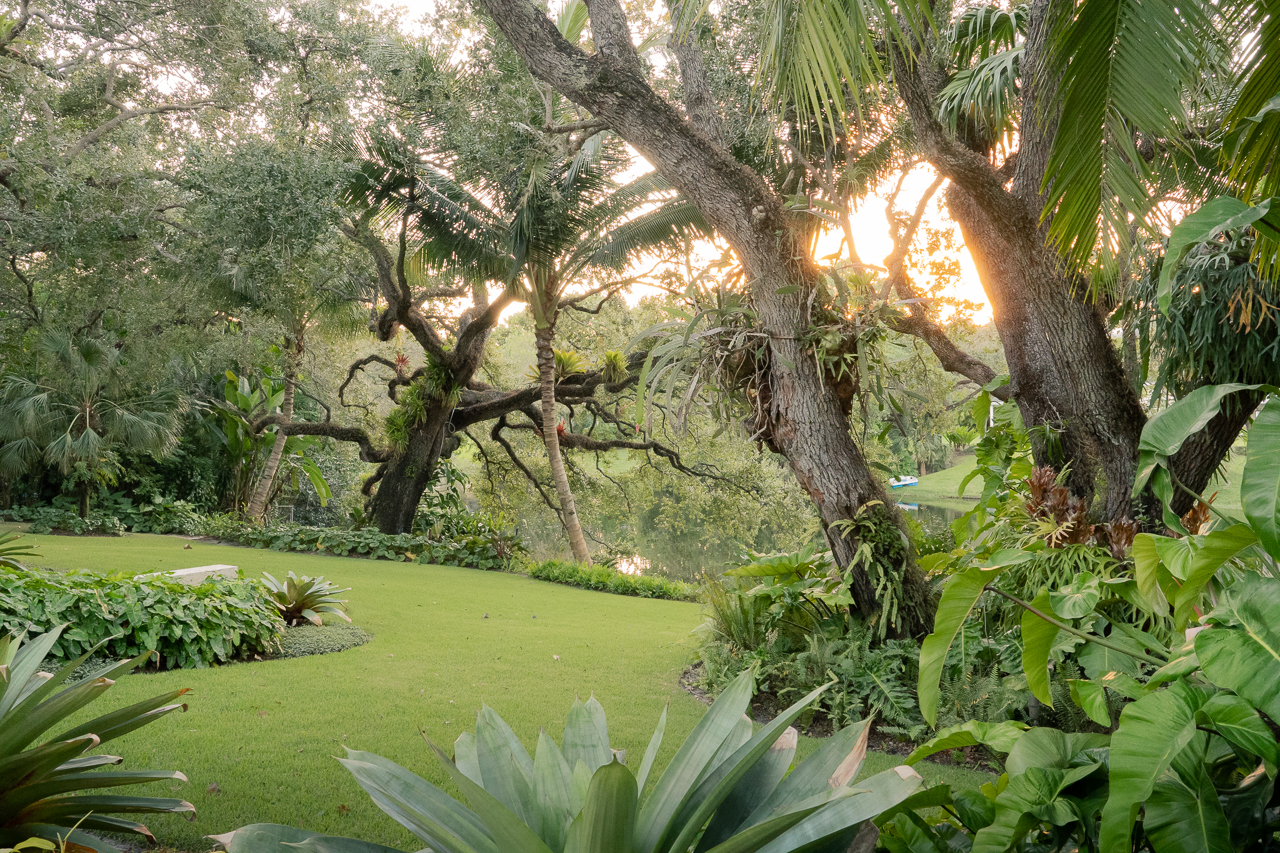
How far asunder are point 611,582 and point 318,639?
5.26 meters

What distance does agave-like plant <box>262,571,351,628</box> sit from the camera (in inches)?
235

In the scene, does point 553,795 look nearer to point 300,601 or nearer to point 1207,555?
point 1207,555

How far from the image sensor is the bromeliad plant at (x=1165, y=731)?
1282 millimetres

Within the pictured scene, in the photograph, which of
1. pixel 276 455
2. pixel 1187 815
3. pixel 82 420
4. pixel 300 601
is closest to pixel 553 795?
pixel 1187 815

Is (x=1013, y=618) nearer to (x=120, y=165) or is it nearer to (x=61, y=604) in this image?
(x=61, y=604)

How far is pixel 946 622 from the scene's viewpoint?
1.85 m

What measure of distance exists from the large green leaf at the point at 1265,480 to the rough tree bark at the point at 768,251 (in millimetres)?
3129

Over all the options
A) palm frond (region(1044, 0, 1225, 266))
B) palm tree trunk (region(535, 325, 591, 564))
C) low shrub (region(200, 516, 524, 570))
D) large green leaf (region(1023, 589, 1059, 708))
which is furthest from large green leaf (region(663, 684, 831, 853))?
low shrub (region(200, 516, 524, 570))

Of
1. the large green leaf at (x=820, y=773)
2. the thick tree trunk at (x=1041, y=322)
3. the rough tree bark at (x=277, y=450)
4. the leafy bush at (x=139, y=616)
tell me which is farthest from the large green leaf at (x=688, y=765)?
the rough tree bark at (x=277, y=450)

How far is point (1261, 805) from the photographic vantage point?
4.55 feet

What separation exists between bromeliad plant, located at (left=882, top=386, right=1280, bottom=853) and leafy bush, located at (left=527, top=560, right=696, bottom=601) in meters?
8.55

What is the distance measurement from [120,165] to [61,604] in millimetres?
4725

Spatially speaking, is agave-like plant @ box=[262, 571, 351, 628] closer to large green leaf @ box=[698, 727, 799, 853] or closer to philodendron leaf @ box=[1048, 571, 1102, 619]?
large green leaf @ box=[698, 727, 799, 853]

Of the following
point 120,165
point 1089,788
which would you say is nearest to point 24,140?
point 120,165
